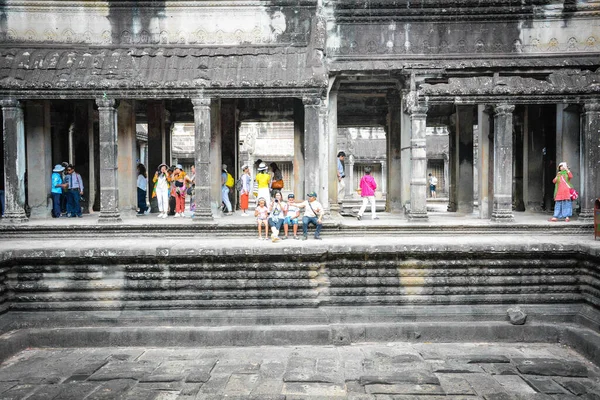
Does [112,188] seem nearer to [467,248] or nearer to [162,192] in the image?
[162,192]

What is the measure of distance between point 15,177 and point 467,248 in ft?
25.9

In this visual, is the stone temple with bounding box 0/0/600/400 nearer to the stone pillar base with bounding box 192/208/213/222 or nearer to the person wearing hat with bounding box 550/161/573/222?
the stone pillar base with bounding box 192/208/213/222

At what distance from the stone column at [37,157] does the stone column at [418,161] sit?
7637 mm

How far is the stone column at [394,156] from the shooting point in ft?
42.3

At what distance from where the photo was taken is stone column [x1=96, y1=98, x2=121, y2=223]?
9.20 metres

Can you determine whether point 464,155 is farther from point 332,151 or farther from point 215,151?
point 215,151

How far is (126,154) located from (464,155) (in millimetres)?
8263

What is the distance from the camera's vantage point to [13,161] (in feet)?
30.3

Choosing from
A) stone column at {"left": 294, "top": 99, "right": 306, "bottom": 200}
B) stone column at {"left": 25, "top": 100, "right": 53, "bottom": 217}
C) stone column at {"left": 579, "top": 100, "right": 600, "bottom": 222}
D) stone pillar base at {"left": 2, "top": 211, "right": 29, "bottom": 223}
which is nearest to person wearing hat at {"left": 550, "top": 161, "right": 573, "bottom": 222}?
stone column at {"left": 579, "top": 100, "right": 600, "bottom": 222}

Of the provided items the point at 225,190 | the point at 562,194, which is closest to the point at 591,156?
the point at 562,194

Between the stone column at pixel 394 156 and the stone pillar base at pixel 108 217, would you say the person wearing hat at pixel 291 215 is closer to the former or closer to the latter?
the stone pillar base at pixel 108 217

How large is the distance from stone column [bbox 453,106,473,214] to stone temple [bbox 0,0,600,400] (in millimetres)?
55

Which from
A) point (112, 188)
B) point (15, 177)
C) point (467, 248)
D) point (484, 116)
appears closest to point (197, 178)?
point (112, 188)

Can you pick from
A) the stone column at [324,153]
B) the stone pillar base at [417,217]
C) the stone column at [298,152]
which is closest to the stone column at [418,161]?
the stone pillar base at [417,217]
